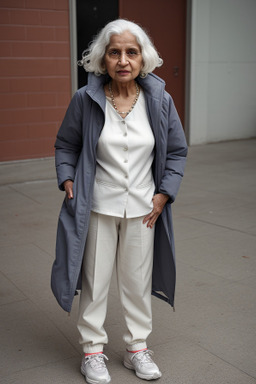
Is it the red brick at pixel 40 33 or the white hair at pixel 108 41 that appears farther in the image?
the red brick at pixel 40 33

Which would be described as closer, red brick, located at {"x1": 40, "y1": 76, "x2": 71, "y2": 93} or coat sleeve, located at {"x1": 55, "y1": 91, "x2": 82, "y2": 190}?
coat sleeve, located at {"x1": 55, "y1": 91, "x2": 82, "y2": 190}

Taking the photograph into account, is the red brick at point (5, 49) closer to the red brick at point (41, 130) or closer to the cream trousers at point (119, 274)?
the red brick at point (41, 130)

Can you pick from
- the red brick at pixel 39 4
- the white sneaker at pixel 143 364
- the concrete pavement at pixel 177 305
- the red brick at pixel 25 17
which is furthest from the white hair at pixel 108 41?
the red brick at pixel 39 4

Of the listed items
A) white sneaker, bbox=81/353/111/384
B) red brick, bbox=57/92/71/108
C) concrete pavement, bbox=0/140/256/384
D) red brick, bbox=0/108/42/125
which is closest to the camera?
white sneaker, bbox=81/353/111/384

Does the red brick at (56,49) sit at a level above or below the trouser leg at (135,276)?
above

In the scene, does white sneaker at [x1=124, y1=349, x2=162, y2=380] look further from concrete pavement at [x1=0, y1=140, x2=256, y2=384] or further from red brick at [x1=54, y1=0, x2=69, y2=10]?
red brick at [x1=54, y1=0, x2=69, y2=10]

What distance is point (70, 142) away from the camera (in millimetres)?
3084

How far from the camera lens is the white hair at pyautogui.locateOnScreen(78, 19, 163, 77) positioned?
9.39ft

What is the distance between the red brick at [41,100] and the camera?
8.98 metres

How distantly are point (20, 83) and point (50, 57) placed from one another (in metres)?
A: 0.69

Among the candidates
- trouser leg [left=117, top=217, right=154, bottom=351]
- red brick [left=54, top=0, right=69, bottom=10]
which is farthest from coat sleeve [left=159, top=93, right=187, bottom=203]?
red brick [left=54, top=0, right=69, bottom=10]

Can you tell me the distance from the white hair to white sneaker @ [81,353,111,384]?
156 cm

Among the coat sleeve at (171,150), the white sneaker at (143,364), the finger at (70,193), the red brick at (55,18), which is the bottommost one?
the white sneaker at (143,364)

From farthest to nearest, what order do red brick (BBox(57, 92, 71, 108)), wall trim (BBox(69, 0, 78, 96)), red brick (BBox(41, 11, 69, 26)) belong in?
1. red brick (BBox(57, 92, 71, 108))
2. wall trim (BBox(69, 0, 78, 96))
3. red brick (BBox(41, 11, 69, 26))
